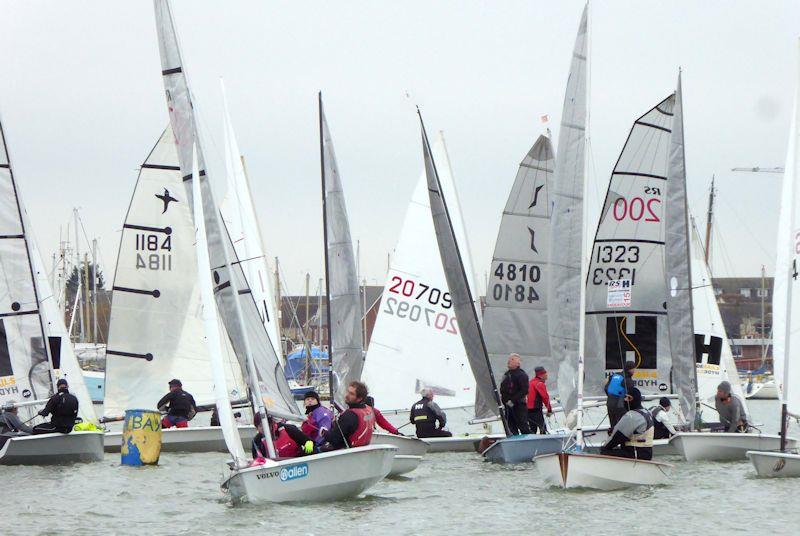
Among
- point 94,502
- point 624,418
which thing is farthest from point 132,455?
point 624,418

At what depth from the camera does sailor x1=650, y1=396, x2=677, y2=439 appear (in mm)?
18172

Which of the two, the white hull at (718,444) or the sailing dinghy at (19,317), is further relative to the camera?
the sailing dinghy at (19,317)

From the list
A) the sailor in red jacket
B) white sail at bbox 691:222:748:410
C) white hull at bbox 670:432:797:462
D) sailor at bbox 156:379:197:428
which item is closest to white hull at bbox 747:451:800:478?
white hull at bbox 670:432:797:462

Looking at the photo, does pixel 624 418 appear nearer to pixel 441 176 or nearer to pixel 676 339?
pixel 676 339

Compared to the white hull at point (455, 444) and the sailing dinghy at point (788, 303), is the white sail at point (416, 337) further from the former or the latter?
the sailing dinghy at point (788, 303)

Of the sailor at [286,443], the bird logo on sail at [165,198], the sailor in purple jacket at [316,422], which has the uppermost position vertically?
the bird logo on sail at [165,198]

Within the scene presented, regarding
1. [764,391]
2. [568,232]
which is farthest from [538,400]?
[764,391]

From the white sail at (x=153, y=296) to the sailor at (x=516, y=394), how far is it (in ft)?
18.4

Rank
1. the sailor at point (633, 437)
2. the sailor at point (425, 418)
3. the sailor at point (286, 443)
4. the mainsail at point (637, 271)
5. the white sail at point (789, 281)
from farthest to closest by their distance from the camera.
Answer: the mainsail at point (637, 271) → the sailor at point (425, 418) → the white sail at point (789, 281) → the sailor at point (633, 437) → the sailor at point (286, 443)

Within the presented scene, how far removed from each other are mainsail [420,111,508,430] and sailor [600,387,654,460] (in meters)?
4.07

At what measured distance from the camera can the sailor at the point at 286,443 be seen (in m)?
13.8

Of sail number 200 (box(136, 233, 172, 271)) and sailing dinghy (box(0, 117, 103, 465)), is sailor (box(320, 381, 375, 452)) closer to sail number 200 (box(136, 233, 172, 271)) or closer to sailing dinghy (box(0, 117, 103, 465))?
sailing dinghy (box(0, 117, 103, 465))

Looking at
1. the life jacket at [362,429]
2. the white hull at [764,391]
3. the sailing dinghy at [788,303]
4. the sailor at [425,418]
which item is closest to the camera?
the life jacket at [362,429]

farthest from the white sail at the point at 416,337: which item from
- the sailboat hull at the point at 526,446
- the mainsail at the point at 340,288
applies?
the sailboat hull at the point at 526,446
